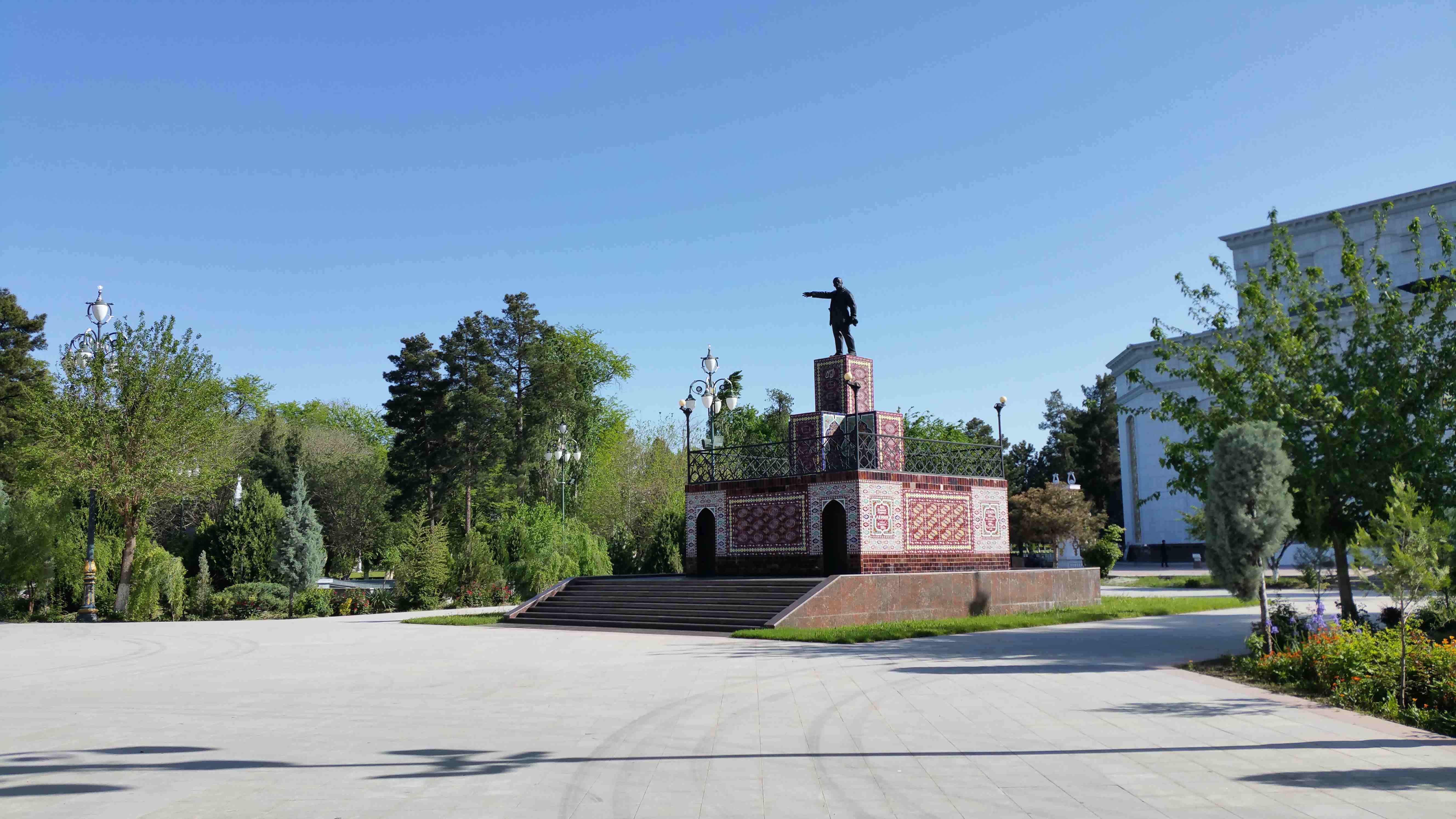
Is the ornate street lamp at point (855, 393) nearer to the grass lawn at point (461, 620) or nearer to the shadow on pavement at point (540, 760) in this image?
the grass lawn at point (461, 620)

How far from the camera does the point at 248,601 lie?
2770 cm

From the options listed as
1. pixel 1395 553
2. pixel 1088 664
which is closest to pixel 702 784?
pixel 1395 553

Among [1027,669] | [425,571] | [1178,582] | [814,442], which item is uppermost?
[814,442]

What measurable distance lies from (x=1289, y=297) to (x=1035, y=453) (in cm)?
6936

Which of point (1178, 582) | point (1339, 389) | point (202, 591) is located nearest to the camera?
point (1339, 389)

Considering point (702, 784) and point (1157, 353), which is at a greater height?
point (1157, 353)

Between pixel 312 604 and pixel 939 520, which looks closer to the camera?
pixel 939 520

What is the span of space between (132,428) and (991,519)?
78.4 ft

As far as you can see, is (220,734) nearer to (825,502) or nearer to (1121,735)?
(1121,735)

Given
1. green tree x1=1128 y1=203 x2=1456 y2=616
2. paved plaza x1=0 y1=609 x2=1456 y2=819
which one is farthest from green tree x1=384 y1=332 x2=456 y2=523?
green tree x1=1128 y1=203 x2=1456 y2=616

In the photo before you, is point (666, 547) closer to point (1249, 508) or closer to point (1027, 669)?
point (1027, 669)

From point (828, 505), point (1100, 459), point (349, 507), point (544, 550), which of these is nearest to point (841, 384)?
point (828, 505)

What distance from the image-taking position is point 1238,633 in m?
18.7

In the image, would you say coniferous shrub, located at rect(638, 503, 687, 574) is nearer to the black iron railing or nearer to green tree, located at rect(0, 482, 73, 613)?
the black iron railing
